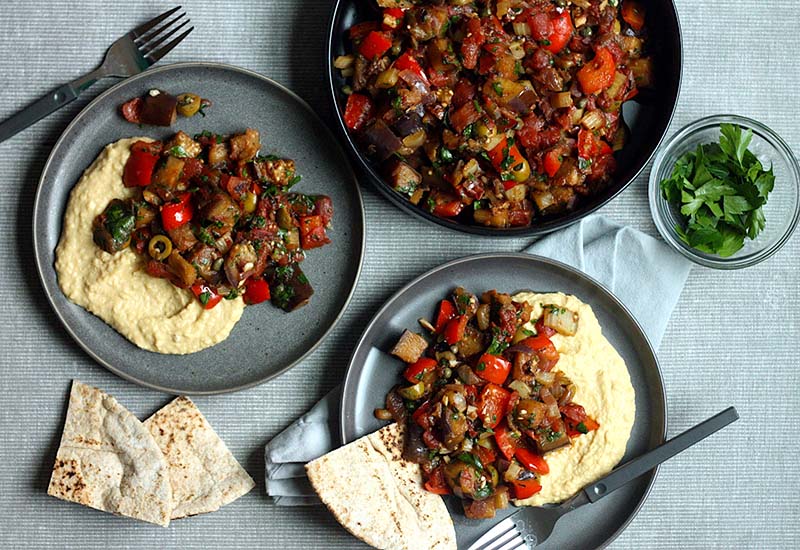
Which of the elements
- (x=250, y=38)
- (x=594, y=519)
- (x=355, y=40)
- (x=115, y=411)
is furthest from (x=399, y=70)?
(x=594, y=519)

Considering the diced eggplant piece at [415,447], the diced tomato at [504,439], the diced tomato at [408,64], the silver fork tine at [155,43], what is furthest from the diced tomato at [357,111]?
the diced tomato at [504,439]

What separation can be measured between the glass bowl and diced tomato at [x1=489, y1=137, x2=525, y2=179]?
37.9 inches

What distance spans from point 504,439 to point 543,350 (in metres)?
0.47

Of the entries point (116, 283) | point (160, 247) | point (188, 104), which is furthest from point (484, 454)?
point (188, 104)

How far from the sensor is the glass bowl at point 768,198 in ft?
12.6

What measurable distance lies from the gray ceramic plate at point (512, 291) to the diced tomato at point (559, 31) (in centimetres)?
101

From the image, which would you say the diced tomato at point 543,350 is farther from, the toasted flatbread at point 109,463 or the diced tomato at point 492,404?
the toasted flatbread at point 109,463

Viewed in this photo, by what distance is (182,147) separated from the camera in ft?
11.6

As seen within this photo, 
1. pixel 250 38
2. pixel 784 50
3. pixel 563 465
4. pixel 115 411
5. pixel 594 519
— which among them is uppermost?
pixel 250 38

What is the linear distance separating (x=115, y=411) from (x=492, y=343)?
74.1 inches

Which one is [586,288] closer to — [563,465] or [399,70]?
[563,465]

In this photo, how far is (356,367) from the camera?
145 inches

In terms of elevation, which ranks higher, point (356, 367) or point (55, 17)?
point (55, 17)

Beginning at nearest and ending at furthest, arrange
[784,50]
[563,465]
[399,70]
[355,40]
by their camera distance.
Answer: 1. [399,70]
2. [355,40]
3. [563,465]
4. [784,50]
